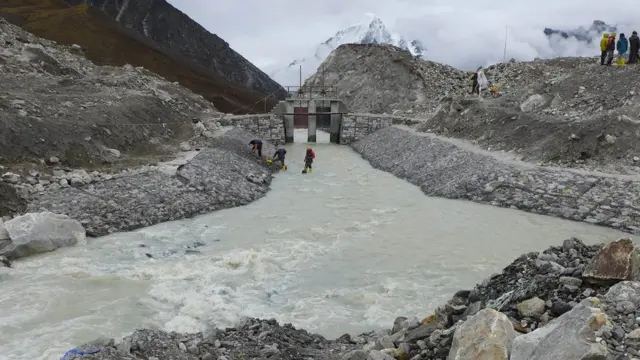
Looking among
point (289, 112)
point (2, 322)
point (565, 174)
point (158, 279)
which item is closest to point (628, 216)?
point (565, 174)

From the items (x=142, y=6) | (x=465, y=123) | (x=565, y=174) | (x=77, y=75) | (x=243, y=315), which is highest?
(x=142, y=6)

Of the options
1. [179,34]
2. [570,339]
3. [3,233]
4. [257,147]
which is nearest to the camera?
[570,339]

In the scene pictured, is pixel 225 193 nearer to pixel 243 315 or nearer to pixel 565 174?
pixel 243 315

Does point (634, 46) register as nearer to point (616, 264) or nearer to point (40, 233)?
point (616, 264)

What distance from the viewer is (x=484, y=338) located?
4.91 m

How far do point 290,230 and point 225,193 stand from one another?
4454mm

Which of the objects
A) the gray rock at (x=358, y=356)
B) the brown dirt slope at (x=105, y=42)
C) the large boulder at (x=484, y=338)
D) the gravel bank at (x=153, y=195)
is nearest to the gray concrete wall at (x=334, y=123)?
the brown dirt slope at (x=105, y=42)

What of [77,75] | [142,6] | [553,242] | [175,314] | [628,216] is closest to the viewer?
[175,314]

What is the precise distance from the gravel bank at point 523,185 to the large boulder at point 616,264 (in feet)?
35.3

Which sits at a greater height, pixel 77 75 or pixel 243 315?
pixel 77 75

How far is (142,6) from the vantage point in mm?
76500

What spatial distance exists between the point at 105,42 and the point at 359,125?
30985mm

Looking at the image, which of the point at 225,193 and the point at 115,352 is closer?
the point at 115,352

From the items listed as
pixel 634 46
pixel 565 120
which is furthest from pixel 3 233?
pixel 634 46
